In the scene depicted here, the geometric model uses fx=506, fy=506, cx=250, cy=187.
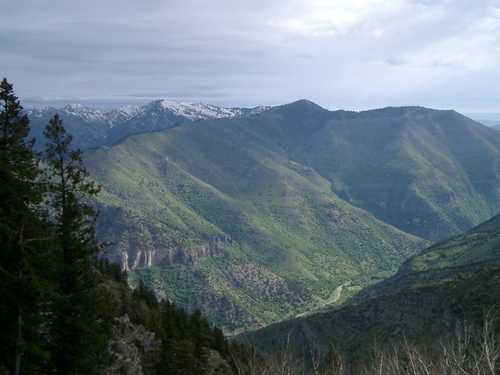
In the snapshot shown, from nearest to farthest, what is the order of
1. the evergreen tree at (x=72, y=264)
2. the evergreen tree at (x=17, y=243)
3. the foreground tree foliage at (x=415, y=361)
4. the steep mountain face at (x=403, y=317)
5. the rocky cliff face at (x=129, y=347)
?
the foreground tree foliage at (x=415, y=361) → the evergreen tree at (x=17, y=243) → the evergreen tree at (x=72, y=264) → the rocky cliff face at (x=129, y=347) → the steep mountain face at (x=403, y=317)

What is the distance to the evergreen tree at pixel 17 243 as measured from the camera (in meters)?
21.9

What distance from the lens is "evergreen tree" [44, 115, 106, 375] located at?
1045 inches

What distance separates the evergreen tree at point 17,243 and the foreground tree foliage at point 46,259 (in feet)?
0.13

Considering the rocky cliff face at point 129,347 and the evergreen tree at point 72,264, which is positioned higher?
the evergreen tree at point 72,264

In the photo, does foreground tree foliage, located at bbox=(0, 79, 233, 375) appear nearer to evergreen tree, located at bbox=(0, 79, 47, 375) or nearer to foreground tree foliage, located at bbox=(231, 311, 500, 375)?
evergreen tree, located at bbox=(0, 79, 47, 375)

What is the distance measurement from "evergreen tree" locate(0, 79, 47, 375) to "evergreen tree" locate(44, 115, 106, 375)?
260 cm

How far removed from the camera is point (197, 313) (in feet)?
256

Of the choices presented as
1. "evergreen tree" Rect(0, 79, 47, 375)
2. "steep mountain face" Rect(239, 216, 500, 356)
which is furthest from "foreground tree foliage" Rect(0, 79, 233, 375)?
"steep mountain face" Rect(239, 216, 500, 356)

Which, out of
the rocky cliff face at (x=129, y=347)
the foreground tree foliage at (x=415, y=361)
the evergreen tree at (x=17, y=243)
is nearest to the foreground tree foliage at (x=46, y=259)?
the evergreen tree at (x=17, y=243)

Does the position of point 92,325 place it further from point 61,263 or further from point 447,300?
point 447,300

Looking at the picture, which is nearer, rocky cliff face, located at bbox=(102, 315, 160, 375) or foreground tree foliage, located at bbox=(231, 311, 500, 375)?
foreground tree foliage, located at bbox=(231, 311, 500, 375)

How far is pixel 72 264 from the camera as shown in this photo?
27078 millimetres

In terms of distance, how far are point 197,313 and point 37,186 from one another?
57.0 m

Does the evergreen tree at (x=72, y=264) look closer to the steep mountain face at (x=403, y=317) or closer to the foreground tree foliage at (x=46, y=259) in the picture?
the foreground tree foliage at (x=46, y=259)
